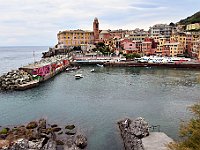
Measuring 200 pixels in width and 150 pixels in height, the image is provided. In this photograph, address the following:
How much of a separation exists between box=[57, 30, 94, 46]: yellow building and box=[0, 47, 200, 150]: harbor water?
59630 mm

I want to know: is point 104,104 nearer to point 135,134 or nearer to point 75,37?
point 135,134

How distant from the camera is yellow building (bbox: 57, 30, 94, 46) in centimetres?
11112

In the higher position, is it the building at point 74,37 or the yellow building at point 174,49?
the building at point 74,37

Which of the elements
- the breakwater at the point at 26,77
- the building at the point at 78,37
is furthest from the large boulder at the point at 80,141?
the building at the point at 78,37

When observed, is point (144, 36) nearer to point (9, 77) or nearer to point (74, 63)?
point (74, 63)

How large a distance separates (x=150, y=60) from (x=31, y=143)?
2394 inches

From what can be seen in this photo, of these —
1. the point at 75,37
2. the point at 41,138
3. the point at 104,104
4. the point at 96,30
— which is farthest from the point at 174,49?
the point at 41,138

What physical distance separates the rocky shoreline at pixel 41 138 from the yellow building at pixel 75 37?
87813 mm

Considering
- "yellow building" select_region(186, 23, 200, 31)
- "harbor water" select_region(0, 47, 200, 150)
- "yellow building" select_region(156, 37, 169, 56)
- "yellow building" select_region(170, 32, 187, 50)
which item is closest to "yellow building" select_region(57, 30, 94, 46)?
"yellow building" select_region(156, 37, 169, 56)

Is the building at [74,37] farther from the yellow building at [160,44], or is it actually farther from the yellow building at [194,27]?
the yellow building at [194,27]

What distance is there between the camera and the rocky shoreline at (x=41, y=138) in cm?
1925

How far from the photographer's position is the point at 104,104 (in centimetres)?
3453

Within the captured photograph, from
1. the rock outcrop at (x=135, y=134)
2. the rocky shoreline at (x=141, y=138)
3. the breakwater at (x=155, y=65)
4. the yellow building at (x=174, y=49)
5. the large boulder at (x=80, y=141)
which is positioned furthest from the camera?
the yellow building at (x=174, y=49)

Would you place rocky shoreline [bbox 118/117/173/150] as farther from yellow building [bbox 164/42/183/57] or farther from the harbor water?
yellow building [bbox 164/42/183/57]
